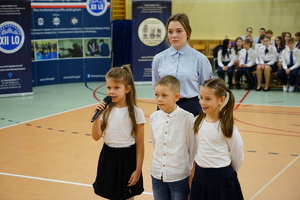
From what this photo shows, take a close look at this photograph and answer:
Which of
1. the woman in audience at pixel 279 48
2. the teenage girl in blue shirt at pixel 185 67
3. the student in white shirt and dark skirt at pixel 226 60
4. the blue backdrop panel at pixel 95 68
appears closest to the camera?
the teenage girl in blue shirt at pixel 185 67

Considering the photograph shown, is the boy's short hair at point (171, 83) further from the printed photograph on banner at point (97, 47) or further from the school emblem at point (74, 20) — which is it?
the printed photograph on banner at point (97, 47)

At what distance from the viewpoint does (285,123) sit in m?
8.30

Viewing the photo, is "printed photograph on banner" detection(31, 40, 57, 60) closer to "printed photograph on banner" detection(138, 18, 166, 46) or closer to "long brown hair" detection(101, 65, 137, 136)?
"printed photograph on banner" detection(138, 18, 166, 46)

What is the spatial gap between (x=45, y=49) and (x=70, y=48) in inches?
31.8

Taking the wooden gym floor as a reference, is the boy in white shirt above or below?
above

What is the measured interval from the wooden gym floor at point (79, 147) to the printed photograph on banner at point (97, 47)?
317 cm

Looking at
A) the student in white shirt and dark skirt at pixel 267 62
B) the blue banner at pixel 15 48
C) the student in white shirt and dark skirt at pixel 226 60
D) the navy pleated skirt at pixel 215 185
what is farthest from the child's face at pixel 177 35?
the student in white shirt and dark skirt at pixel 226 60

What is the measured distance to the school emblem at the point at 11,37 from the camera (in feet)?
36.0

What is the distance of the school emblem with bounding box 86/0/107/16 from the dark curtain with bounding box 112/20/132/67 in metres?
0.52

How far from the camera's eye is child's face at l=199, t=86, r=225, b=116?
3.19 m

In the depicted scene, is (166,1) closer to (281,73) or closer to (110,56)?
(110,56)

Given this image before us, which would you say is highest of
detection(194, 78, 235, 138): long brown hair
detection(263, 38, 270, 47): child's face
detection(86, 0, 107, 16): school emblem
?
detection(86, 0, 107, 16): school emblem

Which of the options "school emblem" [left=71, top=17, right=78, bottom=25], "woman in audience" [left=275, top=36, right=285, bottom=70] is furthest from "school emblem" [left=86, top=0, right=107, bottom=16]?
"woman in audience" [left=275, top=36, right=285, bottom=70]

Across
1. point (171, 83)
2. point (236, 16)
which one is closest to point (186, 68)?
point (171, 83)
